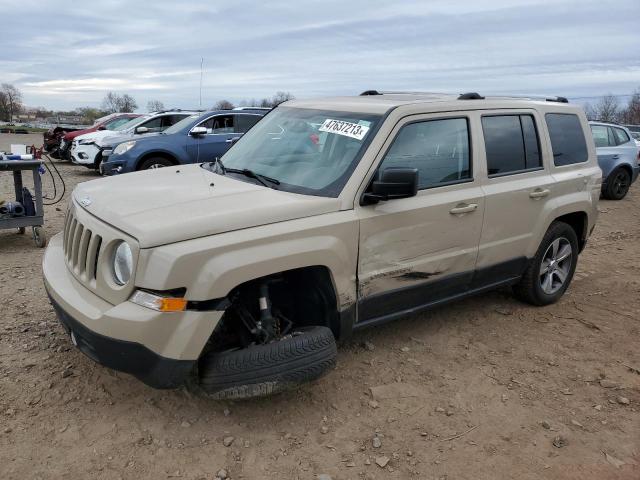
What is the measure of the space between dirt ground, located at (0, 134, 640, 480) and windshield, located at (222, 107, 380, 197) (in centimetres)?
134

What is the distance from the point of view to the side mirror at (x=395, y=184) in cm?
318

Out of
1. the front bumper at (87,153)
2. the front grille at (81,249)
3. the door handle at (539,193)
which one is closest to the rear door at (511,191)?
the door handle at (539,193)

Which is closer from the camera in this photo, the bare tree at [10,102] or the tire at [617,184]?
the tire at [617,184]

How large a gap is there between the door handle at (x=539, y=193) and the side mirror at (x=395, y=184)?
5.32 feet

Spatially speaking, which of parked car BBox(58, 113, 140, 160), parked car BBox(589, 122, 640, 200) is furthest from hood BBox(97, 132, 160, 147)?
parked car BBox(589, 122, 640, 200)

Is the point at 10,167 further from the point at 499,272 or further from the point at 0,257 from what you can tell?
the point at 499,272

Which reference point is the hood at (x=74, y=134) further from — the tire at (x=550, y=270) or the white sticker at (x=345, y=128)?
the tire at (x=550, y=270)

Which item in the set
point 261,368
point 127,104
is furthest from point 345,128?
point 127,104

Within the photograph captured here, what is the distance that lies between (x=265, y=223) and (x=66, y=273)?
131 cm

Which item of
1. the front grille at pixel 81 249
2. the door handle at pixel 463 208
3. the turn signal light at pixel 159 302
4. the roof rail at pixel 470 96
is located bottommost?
the turn signal light at pixel 159 302

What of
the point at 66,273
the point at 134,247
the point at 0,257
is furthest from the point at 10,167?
the point at 134,247

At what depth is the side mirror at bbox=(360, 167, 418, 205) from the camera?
3182 millimetres

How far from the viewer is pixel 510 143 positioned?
434 centimetres

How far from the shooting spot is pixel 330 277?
327 cm
